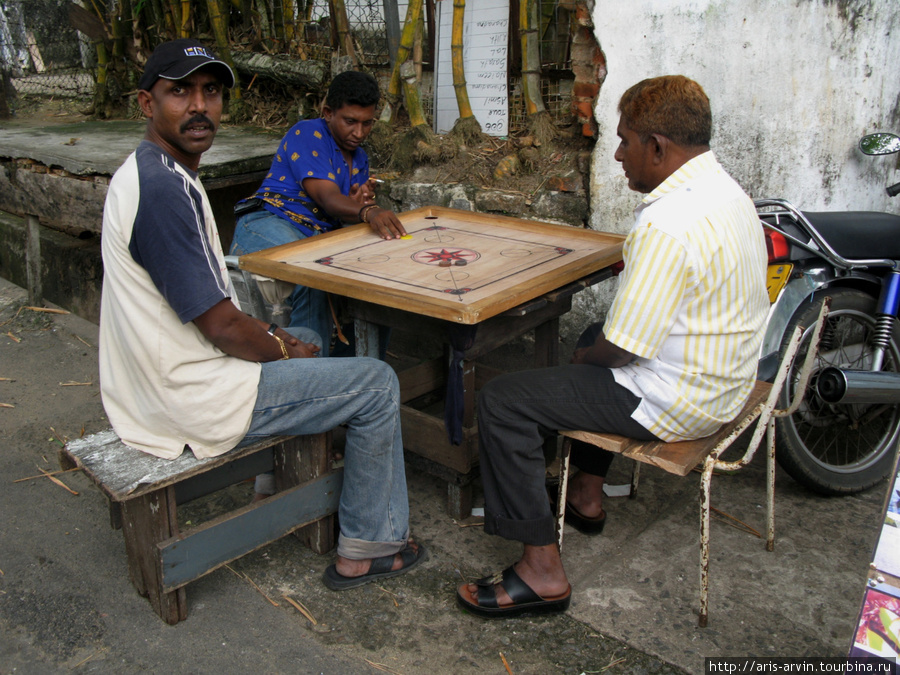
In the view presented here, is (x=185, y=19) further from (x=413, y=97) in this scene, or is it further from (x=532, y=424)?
(x=532, y=424)

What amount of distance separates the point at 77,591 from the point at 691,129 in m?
2.34

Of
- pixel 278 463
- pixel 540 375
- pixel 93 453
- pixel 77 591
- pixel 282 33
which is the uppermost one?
pixel 282 33

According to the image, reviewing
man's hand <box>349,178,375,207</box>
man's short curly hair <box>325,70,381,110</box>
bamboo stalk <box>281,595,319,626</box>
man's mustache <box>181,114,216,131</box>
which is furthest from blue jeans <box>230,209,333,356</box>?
bamboo stalk <box>281,595,319,626</box>

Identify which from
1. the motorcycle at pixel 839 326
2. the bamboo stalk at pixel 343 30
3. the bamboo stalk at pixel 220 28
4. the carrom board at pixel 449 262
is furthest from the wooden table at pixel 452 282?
the bamboo stalk at pixel 220 28

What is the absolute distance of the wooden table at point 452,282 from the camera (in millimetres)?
2348

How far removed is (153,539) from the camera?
→ 2.20 metres

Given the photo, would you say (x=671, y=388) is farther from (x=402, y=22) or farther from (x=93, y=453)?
(x=402, y=22)

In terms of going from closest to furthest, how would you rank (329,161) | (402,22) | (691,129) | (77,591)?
(691,129)
(77,591)
(329,161)
(402,22)

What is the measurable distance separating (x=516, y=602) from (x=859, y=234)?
1.94 metres

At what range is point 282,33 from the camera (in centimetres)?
551

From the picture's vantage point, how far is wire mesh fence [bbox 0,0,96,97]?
24.4 ft

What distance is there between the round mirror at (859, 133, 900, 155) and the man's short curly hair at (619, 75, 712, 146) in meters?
1.40

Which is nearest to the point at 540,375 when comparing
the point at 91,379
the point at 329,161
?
the point at 329,161

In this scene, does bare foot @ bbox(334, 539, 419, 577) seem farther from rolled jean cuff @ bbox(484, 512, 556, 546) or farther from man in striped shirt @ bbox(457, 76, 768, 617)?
rolled jean cuff @ bbox(484, 512, 556, 546)
